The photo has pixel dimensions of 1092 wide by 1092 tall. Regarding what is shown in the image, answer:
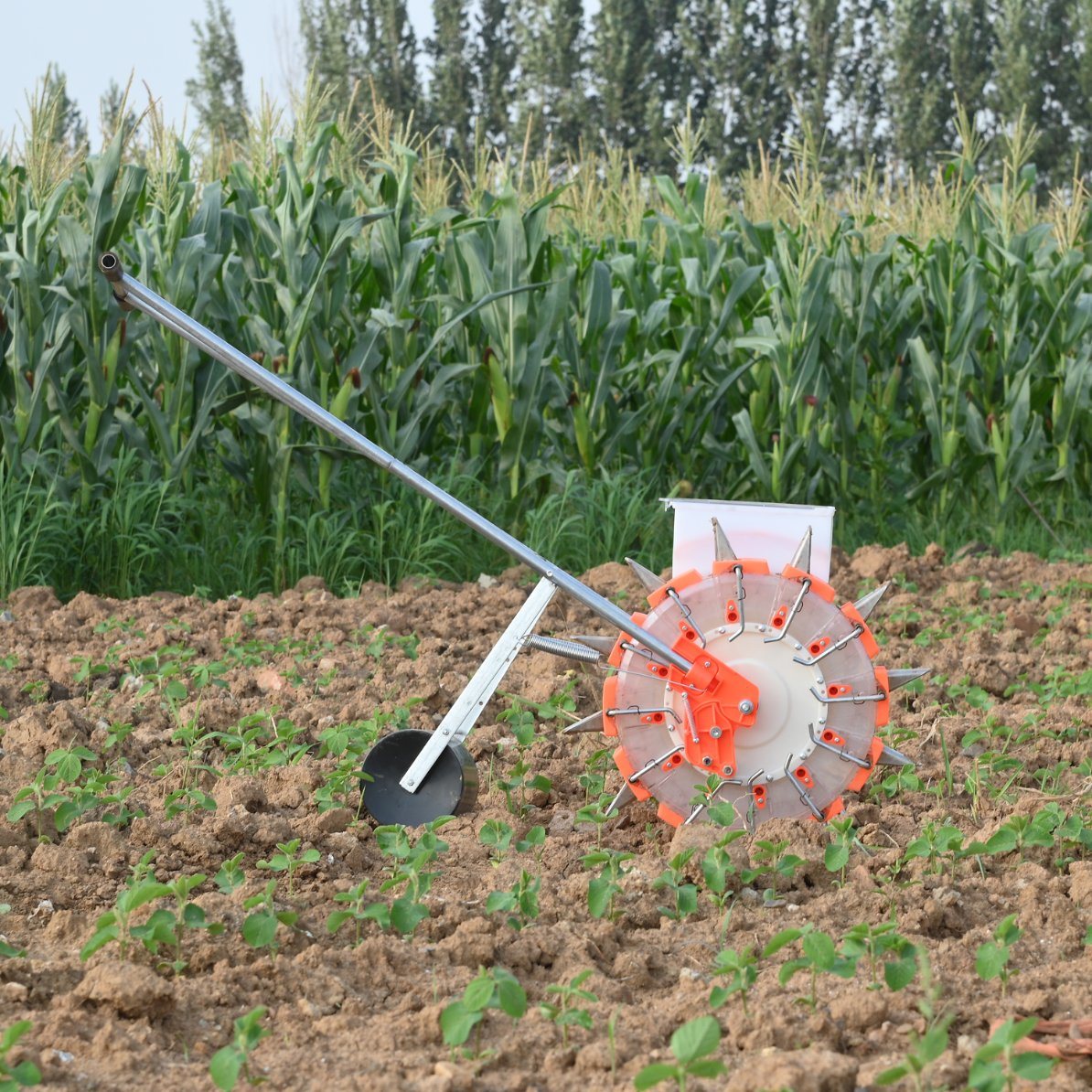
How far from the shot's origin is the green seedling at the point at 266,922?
2205 mm

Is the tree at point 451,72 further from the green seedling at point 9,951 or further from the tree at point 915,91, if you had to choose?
the green seedling at point 9,951

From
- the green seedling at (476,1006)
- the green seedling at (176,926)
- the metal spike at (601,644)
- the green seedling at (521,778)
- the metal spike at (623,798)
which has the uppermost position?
the metal spike at (601,644)

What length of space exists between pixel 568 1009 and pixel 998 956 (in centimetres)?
71

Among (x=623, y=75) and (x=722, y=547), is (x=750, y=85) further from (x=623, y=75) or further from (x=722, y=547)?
(x=722, y=547)

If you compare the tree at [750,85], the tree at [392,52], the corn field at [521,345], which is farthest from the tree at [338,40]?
the corn field at [521,345]

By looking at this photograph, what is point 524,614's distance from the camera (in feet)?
9.22

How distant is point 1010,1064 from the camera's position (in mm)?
1735

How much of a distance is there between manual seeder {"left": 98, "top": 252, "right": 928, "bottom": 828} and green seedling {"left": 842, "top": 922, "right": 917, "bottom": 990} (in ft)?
Answer: 1.88

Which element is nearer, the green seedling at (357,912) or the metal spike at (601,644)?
the green seedling at (357,912)

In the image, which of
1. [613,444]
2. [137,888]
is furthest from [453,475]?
[137,888]

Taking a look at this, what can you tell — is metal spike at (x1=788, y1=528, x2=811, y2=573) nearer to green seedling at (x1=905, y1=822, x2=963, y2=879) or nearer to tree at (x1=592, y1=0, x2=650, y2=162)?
green seedling at (x1=905, y1=822, x2=963, y2=879)

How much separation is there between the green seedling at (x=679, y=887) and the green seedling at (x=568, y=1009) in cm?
41

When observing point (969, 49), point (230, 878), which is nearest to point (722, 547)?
point (230, 878)

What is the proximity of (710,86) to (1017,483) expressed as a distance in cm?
3128
